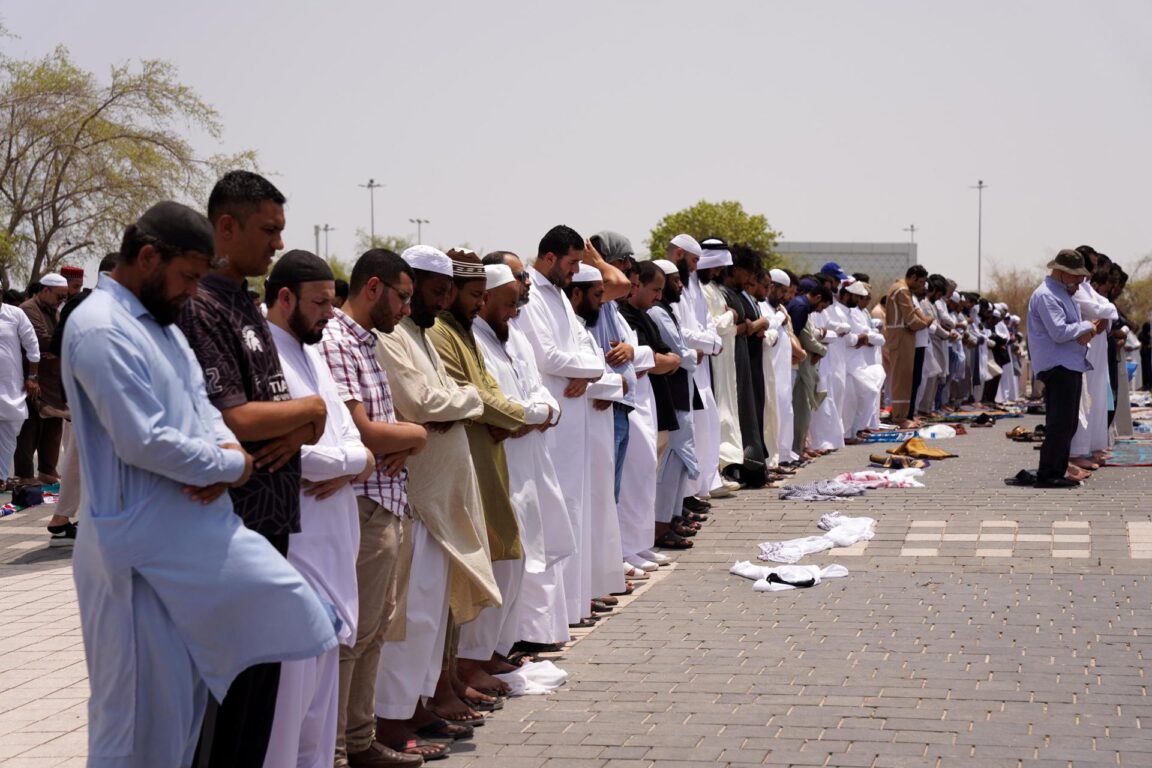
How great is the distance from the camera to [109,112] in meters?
34.2

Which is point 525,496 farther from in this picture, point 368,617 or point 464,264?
point 368,617

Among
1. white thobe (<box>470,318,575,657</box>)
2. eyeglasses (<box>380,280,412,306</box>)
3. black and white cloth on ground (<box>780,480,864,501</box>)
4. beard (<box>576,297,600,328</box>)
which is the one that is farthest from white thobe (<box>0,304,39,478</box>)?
eyeglasses (<box>380,280,412,306</box>)

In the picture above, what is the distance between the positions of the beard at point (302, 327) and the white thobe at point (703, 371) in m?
6.84

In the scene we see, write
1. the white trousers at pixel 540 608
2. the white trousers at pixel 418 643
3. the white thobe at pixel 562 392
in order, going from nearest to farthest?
1. the white trousers at pixel 418 643
2. the white trousers at pixel 540 608
3. the white thobe at pixel 562 392

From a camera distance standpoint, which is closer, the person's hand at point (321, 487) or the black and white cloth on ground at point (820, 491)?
the person's hand at point (321, 487)

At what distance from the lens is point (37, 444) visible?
1548cm

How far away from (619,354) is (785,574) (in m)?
1.74

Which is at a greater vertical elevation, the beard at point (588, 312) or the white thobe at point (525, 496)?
the beard at point (588, 312)

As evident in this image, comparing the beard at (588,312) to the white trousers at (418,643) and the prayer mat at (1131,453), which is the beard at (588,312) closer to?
the white trousers at (418,643)

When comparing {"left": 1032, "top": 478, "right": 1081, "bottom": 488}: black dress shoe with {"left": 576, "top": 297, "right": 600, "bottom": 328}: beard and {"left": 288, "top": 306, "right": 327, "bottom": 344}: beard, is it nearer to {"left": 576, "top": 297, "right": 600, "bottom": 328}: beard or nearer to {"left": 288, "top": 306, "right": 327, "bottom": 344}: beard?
{"left": 576, "top": 297, "right": 600, "bottom": 328}: beard

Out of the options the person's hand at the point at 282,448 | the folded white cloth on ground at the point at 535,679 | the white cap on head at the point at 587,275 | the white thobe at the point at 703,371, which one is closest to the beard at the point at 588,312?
the white cap on head at the point at 587,275

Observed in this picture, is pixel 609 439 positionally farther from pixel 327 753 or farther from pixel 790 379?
pixel 790 379

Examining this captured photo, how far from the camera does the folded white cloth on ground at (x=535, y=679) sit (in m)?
6.74

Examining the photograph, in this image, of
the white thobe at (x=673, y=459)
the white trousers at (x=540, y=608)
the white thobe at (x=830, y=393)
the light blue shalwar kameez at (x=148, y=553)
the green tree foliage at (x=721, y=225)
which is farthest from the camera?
the green tree foliage at (x=721, y=225)
